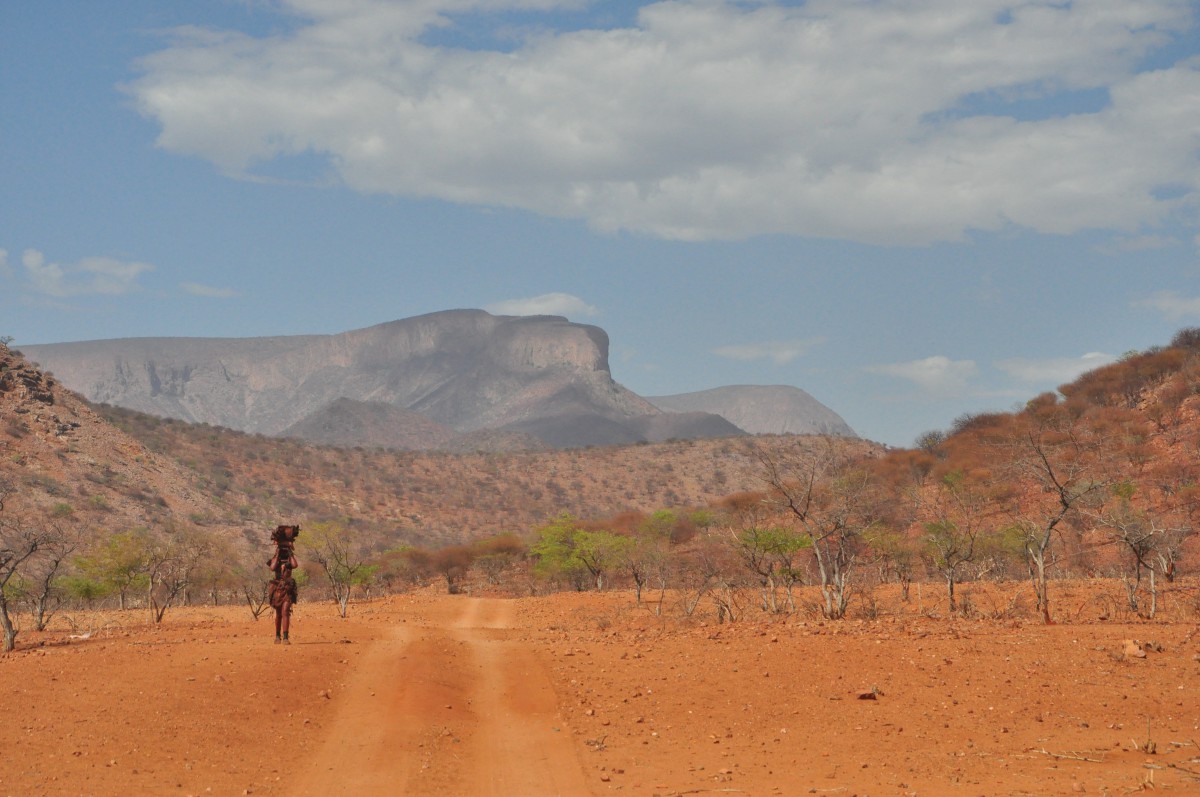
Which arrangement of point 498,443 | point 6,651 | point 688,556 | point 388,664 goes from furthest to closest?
point 498,443 < point 688,556 < point 6,651 < point 388,664

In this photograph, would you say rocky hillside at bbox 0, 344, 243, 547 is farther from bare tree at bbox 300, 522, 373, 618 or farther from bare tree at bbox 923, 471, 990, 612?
bare tree at bbox 923, 471, 990, 612

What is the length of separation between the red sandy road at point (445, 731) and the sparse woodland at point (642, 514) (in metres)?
6.32

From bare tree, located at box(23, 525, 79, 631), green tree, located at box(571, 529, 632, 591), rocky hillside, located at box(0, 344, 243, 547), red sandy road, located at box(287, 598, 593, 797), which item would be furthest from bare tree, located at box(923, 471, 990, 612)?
rocky hillside, located at box(0, 344, 243, 547)

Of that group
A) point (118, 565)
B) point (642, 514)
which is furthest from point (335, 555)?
point (642, 514)

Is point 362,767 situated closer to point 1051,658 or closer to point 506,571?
point 1051,658

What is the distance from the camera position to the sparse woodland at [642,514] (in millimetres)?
27047

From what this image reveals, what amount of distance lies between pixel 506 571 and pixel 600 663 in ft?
131

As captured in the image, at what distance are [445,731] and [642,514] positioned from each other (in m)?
58.5

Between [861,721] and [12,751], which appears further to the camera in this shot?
[861,721]

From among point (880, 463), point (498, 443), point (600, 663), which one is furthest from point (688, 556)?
point (498, 443)

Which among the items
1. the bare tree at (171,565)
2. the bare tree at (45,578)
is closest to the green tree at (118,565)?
the bare tree at (171,565)

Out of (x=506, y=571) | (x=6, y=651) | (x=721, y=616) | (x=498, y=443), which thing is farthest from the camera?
(x=498, y=443)

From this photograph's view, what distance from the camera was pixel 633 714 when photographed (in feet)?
43.1

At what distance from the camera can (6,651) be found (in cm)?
1744
